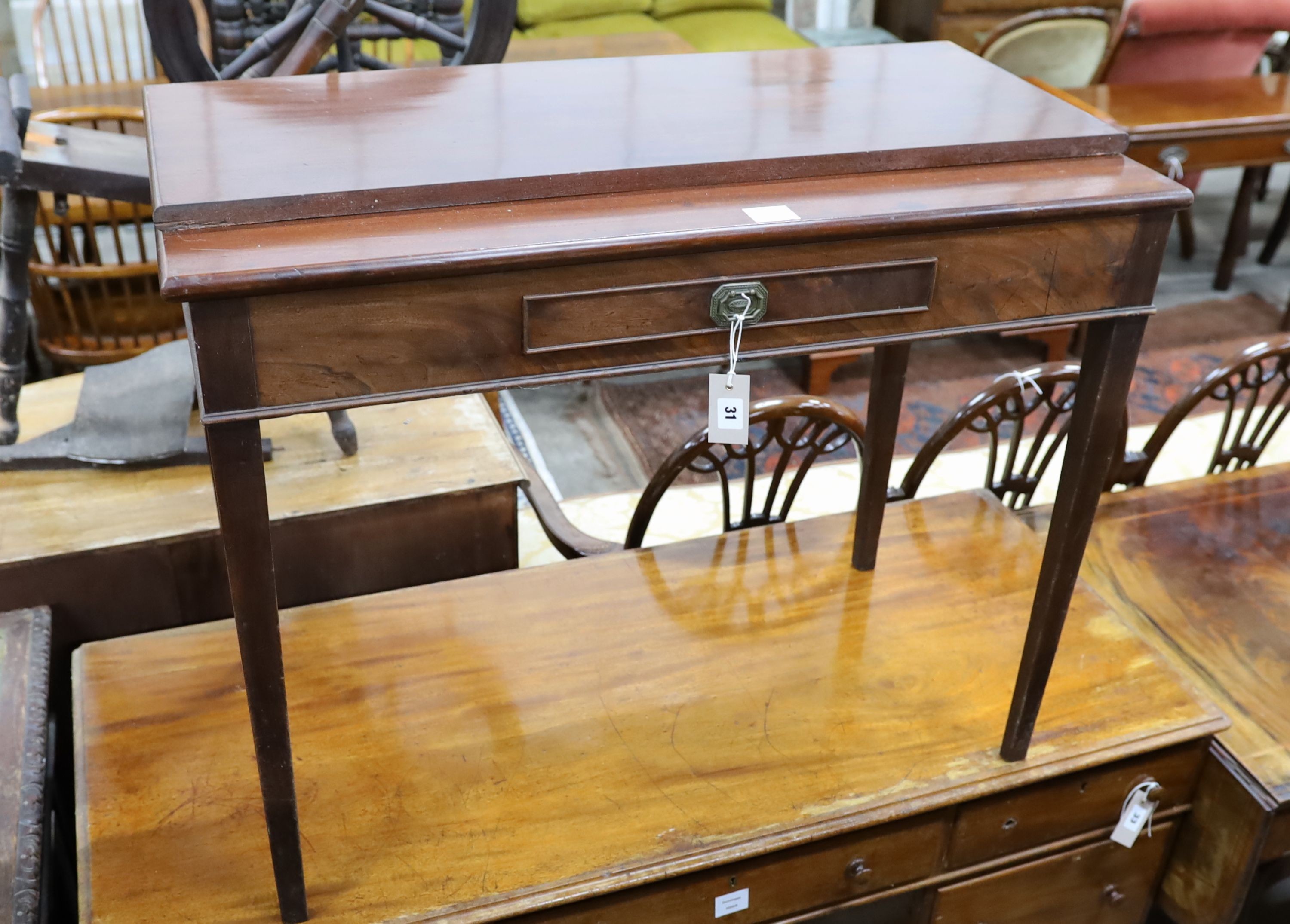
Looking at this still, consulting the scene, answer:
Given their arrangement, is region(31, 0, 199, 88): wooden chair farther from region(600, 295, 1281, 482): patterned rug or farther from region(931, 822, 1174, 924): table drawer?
region(931, 822, 1174, 924): table drawer

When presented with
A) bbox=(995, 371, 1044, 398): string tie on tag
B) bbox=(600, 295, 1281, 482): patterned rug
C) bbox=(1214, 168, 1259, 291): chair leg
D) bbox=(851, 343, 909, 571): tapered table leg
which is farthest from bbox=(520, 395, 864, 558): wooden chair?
bbox=(1214, 168, 1259, 291): chair leg

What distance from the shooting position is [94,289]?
8.42 feet

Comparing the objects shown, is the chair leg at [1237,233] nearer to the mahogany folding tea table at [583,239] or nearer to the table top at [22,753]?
the mahogany folding tea table at [583,239]

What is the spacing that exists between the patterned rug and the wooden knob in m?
1.46

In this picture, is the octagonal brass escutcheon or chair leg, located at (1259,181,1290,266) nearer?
the octagonal brass escutcheon

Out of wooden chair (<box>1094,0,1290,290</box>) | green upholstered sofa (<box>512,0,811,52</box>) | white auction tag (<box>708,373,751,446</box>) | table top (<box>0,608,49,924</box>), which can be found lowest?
table top (<box>0,608,49,924</box>)

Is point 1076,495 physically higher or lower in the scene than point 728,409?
lower

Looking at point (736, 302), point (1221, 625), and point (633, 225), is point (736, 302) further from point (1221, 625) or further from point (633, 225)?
point (1221, 625)

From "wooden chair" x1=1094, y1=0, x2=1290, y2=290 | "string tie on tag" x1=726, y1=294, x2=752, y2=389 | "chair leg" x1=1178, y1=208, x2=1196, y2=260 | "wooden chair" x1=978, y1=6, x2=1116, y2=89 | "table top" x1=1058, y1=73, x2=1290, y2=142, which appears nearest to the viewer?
"string tie on tag" x1=726, y1=294, x2=752, y2=389

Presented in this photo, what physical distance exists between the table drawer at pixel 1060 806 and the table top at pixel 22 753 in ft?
3.01

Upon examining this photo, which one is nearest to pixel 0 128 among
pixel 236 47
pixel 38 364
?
pixel 236 47

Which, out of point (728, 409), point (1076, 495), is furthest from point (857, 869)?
point (728, 409)

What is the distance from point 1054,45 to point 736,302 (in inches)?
113

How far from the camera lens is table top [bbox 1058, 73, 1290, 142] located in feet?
9.32
